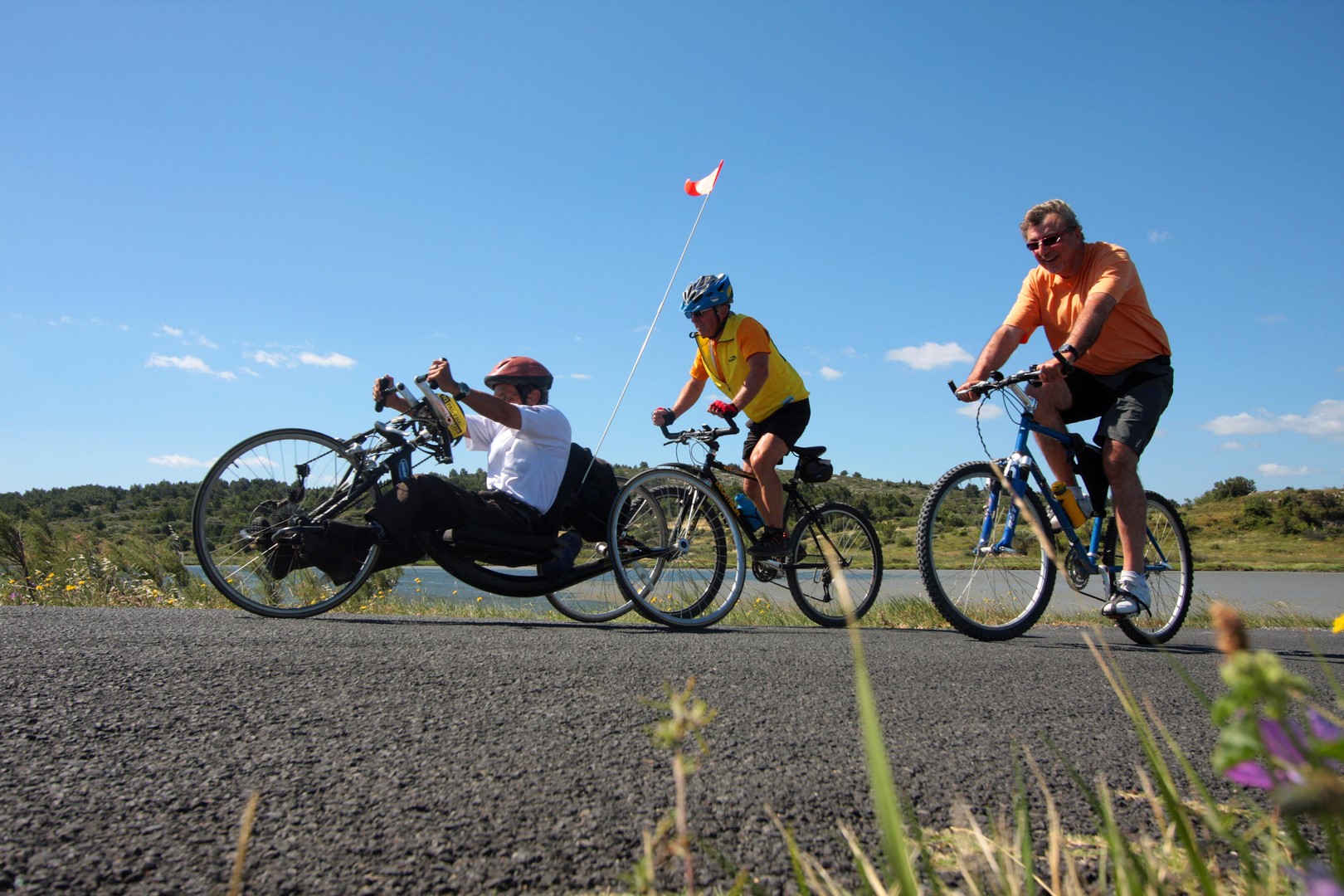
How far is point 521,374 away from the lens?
5.25 m

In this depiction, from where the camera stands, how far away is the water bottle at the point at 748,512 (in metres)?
5.41

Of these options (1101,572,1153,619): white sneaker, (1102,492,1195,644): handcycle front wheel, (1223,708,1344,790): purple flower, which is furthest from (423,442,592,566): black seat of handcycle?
(1223,708,1344,790): purple flower

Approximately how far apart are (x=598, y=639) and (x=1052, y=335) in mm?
3007

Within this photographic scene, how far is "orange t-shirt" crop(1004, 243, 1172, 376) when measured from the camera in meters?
4.25

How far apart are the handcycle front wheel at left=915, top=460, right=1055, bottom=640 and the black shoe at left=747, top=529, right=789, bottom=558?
115cm

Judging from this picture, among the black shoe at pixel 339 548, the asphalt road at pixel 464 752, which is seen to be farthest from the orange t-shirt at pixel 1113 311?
the black shoe at pixel 339 548

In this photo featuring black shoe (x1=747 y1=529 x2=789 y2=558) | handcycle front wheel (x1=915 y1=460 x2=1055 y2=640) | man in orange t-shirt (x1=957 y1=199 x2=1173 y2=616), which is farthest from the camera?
black shoe (x1=747 y1=529 x2=789 y2=558)

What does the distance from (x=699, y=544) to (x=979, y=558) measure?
1.57m

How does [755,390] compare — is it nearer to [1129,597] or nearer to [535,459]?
[535,459]

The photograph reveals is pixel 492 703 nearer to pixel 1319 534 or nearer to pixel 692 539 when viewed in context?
pixel 692 539

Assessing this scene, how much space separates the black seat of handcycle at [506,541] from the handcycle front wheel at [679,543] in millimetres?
363

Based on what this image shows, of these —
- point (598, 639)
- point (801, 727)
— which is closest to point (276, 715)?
point (801, 727)

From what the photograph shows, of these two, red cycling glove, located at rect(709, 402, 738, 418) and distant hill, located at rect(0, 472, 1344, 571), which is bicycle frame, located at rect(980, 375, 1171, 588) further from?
distant hill, located at rect(0, 472, 1344, 571)

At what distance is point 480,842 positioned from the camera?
4.10 ft
